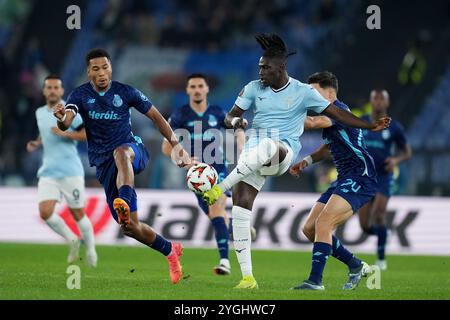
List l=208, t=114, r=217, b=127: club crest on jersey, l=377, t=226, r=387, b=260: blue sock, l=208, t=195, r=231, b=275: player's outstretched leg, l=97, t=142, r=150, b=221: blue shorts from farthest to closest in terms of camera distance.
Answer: l=377, t=226, r=387, b=260: blue sock → l=208, t=114, r=217, b=127: club crest on jersey → l=208, t=195, r=231, b=275: player's outstretched leg → l=97, t=142, r=150, b=221: blue shorts

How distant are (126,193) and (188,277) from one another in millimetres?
2029

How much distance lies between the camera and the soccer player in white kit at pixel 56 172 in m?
14.7

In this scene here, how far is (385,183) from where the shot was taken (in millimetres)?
15875

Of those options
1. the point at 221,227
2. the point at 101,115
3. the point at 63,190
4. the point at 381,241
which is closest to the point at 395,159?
the point at 381,241

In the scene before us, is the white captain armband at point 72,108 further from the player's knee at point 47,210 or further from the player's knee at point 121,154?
the player's knee at point 47,210

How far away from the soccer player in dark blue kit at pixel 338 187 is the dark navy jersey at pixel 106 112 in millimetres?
1864

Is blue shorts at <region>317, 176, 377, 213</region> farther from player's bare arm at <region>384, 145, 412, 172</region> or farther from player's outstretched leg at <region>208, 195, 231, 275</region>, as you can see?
player's bare arm at <region>384, 145, 412, 172</region>

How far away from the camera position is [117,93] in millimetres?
10820

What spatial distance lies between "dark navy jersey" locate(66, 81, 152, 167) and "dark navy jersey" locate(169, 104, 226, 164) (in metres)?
3.15

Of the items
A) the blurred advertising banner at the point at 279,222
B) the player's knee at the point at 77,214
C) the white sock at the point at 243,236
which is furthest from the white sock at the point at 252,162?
the blurred advertising banner at the point at 279,222

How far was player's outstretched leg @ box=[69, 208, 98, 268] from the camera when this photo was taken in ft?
45.1

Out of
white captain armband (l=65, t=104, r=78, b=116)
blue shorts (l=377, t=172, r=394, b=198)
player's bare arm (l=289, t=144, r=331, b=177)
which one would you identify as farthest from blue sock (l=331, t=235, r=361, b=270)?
blue shorts (l=377, t=172, r=394, b=198)

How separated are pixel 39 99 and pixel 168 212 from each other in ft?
23.2
